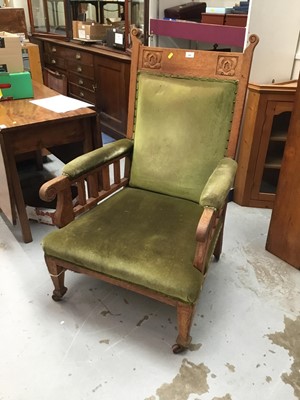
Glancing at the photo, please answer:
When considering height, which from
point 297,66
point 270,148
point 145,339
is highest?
point 297,66

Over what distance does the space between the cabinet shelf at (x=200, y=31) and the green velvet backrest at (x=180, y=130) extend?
810 mm

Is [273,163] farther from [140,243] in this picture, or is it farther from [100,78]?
[100,78]

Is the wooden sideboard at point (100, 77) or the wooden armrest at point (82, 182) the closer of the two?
the wooden armrest at point (82, 182)

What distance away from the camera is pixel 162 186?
5.41ft

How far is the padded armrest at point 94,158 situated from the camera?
4.63ft

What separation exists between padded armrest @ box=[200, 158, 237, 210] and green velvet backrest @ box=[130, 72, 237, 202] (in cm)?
15

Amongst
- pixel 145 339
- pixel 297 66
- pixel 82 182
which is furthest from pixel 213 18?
pixel 145 339

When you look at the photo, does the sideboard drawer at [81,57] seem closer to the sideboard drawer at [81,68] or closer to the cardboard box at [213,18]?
the sideboard drawer at [81,68]

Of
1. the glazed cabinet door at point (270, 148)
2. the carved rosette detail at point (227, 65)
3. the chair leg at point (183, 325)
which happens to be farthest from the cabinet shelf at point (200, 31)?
the chair leg at point (183, 325)

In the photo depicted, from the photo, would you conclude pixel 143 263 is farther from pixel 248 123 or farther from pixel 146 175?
pixel 248 123

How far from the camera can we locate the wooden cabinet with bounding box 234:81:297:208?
6.56 feet

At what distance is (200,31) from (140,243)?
1.71 m

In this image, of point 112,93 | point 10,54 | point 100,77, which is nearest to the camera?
point 10,54

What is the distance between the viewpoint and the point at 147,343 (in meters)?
1.41
